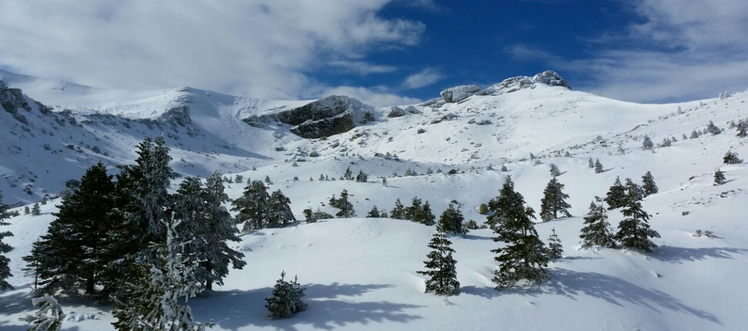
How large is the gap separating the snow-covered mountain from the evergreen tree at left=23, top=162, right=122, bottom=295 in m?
1.48

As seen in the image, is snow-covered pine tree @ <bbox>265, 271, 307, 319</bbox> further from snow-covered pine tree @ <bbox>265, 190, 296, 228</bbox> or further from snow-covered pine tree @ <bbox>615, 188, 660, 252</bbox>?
snow-covered pine tree @ <bbox>265, 190, 296, 228</bbox>

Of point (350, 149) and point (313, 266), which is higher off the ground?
point (350, 149)

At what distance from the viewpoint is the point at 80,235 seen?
16.6 m

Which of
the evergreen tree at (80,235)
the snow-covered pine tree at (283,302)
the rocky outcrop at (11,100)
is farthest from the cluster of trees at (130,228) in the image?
the rocky outcrop at (11,100)

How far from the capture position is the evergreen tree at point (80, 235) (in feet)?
53.5

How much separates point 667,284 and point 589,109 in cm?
13682

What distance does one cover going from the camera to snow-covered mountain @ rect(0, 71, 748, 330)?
13.9 m

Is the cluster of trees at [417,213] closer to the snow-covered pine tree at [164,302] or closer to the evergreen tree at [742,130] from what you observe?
the snow-covered pine tree at [164,302]

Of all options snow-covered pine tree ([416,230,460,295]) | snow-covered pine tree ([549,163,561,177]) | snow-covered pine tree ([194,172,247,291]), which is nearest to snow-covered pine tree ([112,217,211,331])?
snow-covered pine tree ([416,230,460,295])

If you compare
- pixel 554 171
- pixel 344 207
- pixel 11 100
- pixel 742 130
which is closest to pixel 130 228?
pixel 344 207

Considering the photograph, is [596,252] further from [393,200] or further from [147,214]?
[393,200]

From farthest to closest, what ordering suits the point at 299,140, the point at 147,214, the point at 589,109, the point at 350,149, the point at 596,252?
the point at 299,140, the point at 350,149, the point at 589,109, the point at 596,252, the point at 147,214

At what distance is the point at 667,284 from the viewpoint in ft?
51.8

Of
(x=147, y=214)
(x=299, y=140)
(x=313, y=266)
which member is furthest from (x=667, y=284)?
(x=299, y=140)
